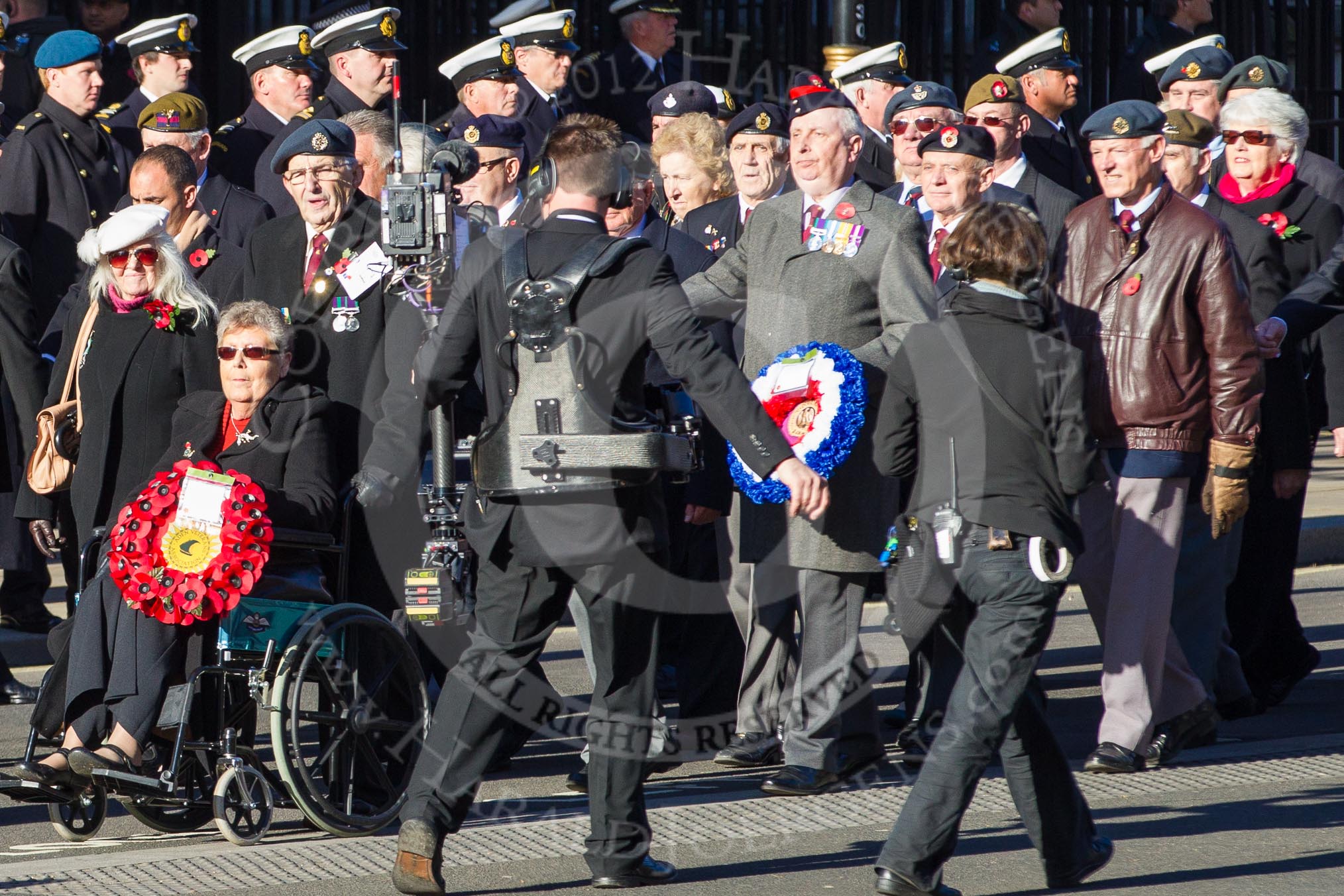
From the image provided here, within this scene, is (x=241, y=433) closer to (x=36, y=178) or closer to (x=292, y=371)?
(x=292, y=371)

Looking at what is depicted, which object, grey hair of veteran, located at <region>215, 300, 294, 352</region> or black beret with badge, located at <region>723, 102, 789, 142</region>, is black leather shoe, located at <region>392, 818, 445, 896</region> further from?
black beret with badge, located at <region>723, 102, 789, 142</region>

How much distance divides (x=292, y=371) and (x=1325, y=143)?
11.8 meters

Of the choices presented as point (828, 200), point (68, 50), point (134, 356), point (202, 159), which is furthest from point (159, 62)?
point (828, 200)

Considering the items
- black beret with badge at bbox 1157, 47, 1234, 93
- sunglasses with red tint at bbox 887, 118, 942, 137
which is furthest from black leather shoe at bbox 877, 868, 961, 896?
black beret with badge at bbox 1157, 47, 1234, 93

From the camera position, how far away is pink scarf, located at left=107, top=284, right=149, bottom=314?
6.82m

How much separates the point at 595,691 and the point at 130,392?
220cm

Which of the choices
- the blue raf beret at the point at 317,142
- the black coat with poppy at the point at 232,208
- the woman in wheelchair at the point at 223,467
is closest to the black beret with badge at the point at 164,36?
the black coat with poppy at the point at 232,208

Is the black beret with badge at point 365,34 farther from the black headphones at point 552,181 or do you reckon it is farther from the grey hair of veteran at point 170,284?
the black headphones at point 552,181

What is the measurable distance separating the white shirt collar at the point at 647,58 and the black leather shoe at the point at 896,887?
6.97 meters

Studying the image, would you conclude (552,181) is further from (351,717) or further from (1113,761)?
→ (1113,761)

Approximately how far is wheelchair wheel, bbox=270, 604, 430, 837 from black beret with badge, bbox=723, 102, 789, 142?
2.62 meters

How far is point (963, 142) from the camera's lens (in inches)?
279

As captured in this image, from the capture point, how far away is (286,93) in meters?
9.72

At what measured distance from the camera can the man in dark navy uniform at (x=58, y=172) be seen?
9.17 m
